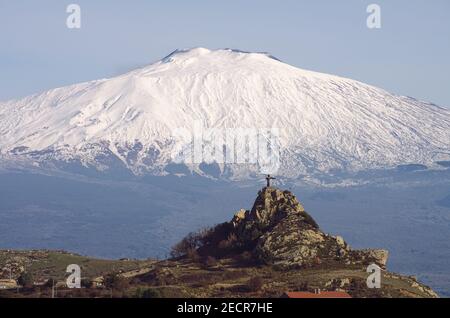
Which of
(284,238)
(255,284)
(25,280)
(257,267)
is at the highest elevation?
(284,238)

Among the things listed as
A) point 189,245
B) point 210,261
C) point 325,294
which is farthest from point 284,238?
point 325,294

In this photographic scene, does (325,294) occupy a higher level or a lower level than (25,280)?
higher

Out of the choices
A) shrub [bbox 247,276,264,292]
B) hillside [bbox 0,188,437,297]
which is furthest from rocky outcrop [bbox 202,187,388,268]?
shrub [bbox 247,276,264,292]

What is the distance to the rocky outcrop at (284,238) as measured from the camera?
81.8 metres

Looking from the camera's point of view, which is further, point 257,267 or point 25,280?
point 25,280

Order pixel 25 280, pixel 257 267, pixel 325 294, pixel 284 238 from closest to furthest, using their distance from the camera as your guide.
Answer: pixel 325 294
pixel 257 267
pixel 25 280
pixel 284 238

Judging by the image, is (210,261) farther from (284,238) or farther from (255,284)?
(255,284)

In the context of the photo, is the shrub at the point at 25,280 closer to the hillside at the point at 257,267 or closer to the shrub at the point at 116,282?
the hillside at the point at 257,267

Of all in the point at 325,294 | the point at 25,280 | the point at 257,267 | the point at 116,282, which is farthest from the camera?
the point at 25,280

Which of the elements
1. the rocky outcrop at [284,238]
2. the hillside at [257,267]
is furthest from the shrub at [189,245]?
the rocky outcrop at [284,238]

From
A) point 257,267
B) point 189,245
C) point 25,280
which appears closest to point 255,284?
point 257,267

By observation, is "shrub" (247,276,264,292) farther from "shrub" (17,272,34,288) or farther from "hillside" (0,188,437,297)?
"shrub" (17,272,34,288)

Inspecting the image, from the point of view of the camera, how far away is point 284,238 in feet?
272
